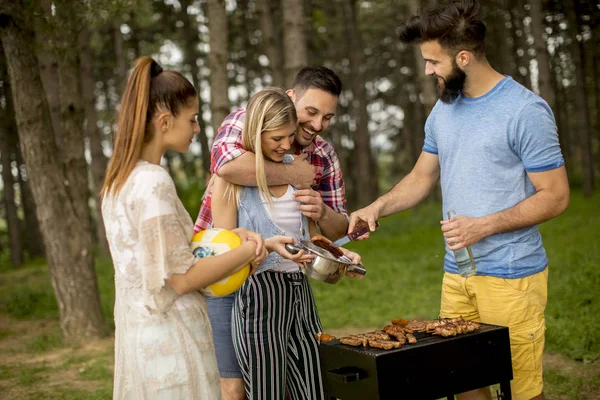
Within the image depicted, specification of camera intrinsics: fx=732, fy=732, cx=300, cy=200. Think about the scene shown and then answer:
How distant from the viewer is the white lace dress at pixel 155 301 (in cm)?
278

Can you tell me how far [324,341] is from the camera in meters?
3.58

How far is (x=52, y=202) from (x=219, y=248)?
595 centimetres

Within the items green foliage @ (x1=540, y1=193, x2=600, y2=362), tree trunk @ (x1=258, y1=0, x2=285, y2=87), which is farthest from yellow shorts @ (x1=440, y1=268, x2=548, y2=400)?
tree trunk @ (x1=258, y1=0, x2=285, y2=87)

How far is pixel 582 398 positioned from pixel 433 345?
2.91 m

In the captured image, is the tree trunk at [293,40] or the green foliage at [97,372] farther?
the tree trunk at [293,40]

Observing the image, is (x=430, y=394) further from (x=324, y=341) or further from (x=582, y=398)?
(x=582, y=398)

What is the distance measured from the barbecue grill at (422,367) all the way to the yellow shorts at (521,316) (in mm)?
158

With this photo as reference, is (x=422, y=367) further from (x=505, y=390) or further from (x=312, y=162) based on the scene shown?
(x=312, y=162)

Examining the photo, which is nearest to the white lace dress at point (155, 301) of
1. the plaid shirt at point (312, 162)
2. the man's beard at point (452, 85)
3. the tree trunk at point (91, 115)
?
the plaid shirt at point (312, 162)

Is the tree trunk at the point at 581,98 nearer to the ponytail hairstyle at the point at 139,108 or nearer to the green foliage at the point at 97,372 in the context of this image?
the green foliage at the point at 97,372

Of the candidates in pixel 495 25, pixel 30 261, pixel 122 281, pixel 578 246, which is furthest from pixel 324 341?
pixel 495 25

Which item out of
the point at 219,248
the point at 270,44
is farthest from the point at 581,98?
the point at 219,248

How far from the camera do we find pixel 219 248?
2961 millimetres

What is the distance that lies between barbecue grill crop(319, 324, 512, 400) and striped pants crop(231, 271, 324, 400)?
162 mm
